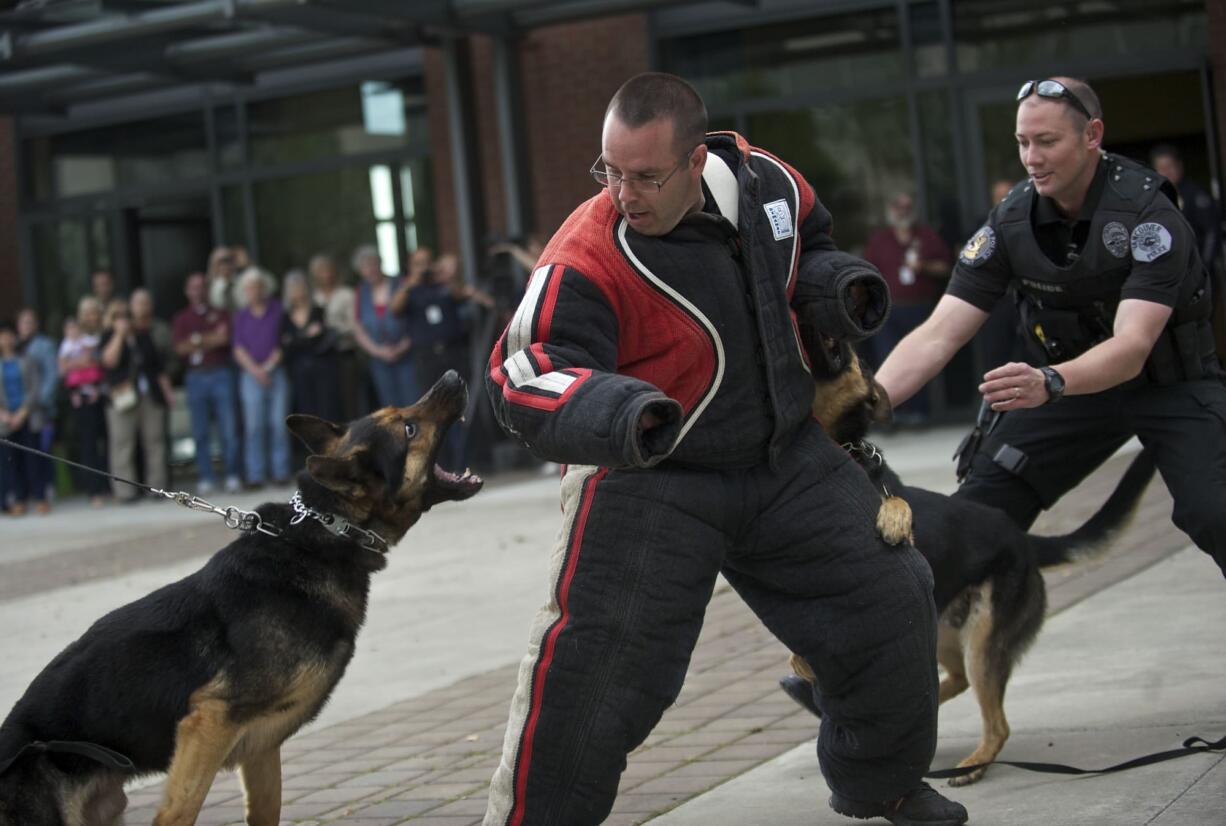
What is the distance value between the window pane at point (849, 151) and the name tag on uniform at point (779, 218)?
1091cm

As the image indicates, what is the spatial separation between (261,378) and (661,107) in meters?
11.6

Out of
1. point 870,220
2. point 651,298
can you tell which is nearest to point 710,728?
point 651,298

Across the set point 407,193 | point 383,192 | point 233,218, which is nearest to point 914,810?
point 407,193

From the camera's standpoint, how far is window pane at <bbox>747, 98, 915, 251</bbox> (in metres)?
14.5

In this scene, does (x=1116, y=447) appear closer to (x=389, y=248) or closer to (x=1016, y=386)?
(x=1016, y=386)

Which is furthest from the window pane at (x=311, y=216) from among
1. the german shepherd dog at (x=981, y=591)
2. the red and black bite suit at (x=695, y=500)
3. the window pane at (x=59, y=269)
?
the red and black bite suit at (x=695, y=500)

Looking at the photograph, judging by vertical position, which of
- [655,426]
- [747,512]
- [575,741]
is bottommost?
[575,741]

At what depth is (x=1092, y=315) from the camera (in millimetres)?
4793

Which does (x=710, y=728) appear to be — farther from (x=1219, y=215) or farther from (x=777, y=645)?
(x=1219, y=215)

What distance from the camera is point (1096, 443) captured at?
498 centimetres

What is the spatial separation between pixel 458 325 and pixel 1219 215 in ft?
21.3

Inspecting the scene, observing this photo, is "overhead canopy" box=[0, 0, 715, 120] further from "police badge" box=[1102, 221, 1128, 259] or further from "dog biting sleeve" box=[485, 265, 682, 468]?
"dog biting sleeve" box=[485, 265, 682, 468]

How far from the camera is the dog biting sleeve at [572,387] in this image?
3088 mm

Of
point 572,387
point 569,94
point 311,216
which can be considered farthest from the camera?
point 311,216
